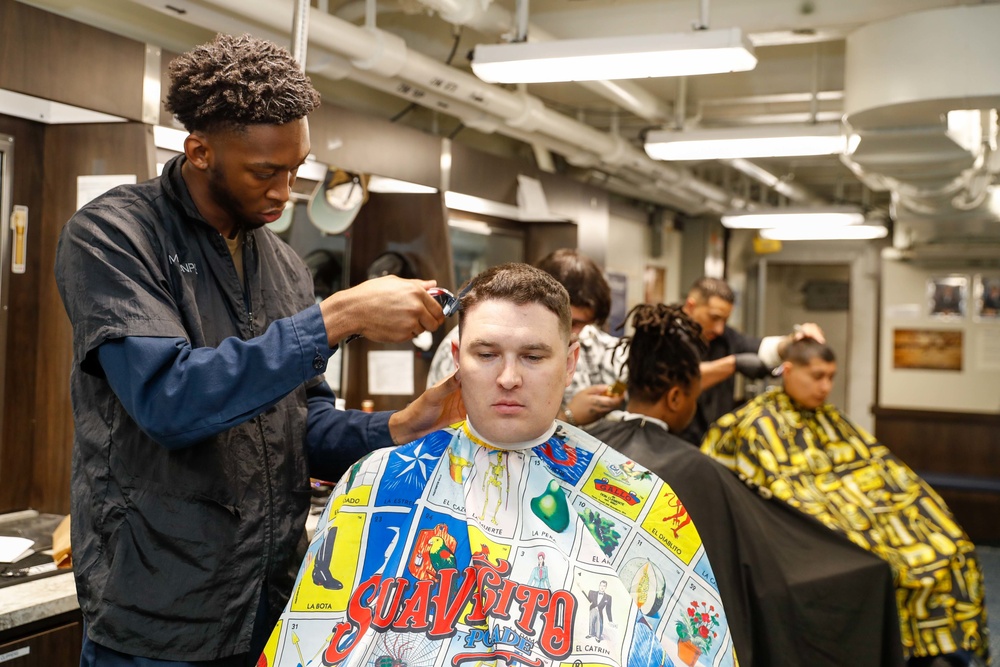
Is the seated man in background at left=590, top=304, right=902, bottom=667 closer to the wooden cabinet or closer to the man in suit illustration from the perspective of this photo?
the man in suit illustration

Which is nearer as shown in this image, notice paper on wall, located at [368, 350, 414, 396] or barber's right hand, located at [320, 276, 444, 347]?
barber's right hand, located at [320, 276, 444, 347]

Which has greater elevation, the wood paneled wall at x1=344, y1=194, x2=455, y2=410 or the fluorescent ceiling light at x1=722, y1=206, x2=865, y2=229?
the fluorescent ceiling light at x1=722, y1=206, x2=865, y2=229

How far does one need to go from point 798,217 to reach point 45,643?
5.28 meters

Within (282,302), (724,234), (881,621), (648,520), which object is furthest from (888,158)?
(724,234)

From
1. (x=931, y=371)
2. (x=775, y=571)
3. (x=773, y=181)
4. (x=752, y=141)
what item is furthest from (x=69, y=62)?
(x=931, y=371)

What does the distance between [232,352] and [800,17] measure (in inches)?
115

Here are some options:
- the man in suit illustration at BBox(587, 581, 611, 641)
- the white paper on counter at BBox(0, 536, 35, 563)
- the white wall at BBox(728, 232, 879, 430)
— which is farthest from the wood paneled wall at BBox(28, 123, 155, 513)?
the white wall at BBox(728, 232, 879, 430)

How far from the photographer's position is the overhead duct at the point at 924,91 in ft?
10.5

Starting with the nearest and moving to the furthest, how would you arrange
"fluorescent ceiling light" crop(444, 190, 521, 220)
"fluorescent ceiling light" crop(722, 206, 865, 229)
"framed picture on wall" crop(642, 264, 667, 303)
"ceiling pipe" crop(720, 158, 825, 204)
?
"fluorescent ceiling light" crop(444, 190, 521, 220)
"fluorescent ceiling light" crop(722, 206, 865, 229)
"ceiling pipe" crop(720, 158, 825, 204)
"framed picture on wall" crop(642, 264, 667, 303)

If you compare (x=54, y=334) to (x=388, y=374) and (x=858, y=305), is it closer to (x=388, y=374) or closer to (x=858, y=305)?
(x=388, y=374)

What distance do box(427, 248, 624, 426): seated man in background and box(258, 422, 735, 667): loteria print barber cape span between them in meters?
0.99

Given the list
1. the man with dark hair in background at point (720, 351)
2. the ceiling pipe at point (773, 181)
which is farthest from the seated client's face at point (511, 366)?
the ceiling pipe at point (773, 181)

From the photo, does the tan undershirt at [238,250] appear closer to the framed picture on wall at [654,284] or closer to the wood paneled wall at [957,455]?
the framed picture on wall at [654,284]

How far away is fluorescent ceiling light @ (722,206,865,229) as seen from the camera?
234 inches
